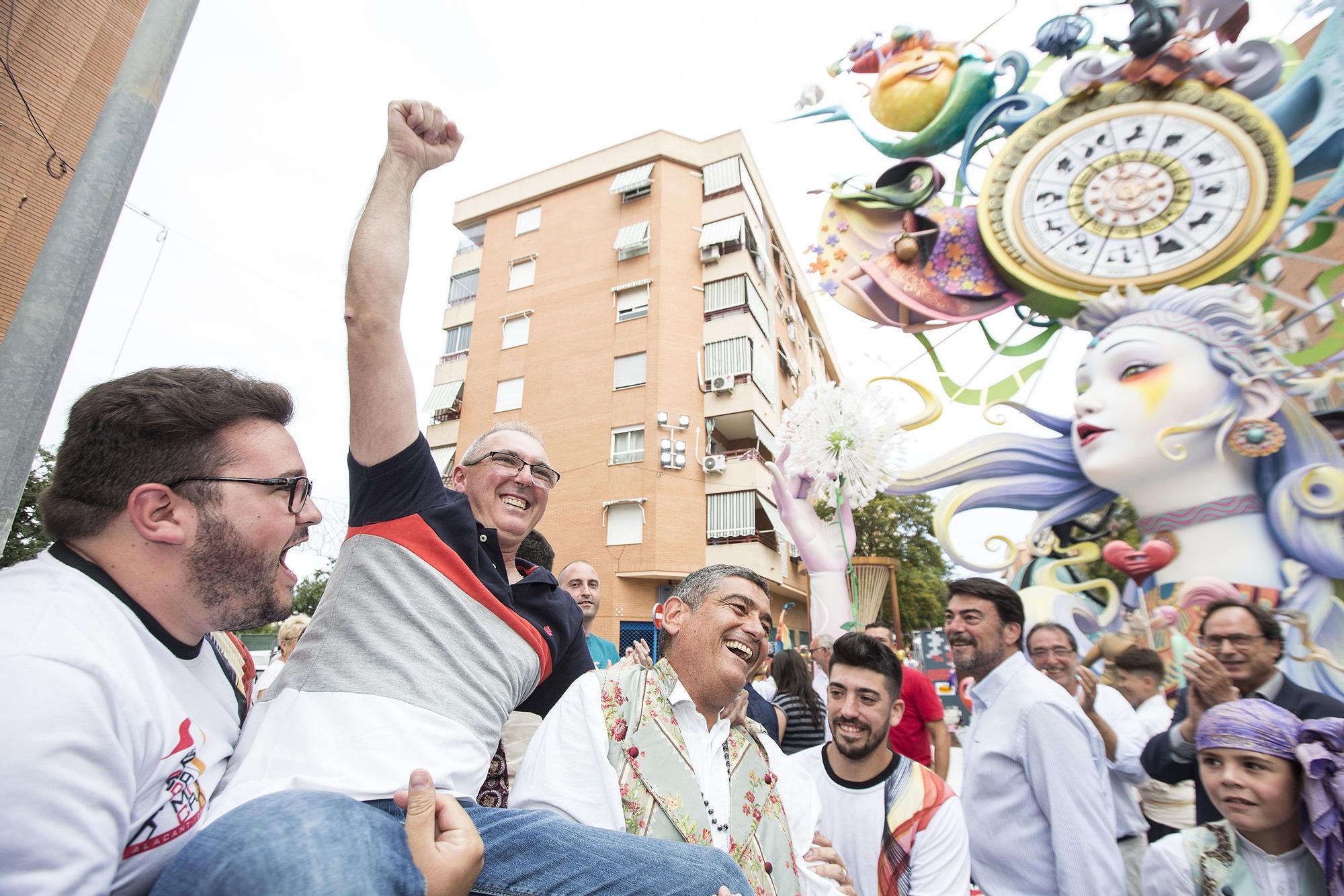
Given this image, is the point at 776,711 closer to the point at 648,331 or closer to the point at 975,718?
the point at 975,718

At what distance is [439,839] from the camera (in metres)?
1.24

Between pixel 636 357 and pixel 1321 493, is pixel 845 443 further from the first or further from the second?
pixel 636 357

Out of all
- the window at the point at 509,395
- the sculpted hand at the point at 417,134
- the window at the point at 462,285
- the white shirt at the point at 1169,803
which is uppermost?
the window at the point at 462,285

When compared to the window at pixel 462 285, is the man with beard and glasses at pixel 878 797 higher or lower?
lower

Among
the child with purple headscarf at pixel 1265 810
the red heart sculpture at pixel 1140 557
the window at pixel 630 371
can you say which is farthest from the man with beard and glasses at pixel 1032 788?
the window at pixel 630 371

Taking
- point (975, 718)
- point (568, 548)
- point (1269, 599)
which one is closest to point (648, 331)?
point (568, 548)

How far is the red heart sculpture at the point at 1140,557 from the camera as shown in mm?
8383

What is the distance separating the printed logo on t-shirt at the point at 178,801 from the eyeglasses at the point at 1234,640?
13.7ft

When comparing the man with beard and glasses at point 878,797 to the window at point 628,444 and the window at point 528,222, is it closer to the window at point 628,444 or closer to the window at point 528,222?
the window at point 628,444

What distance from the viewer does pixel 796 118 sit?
11.7 metres

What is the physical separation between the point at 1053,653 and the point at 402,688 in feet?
15.9

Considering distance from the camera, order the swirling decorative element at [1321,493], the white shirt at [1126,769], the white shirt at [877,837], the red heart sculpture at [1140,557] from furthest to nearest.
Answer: the red heart sculpture at [1140,557]
the swirling decorative element at [1321,493]
the white shirt at [1126,769]
the white shirt at [877,837]

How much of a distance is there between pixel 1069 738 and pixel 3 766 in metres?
3.49

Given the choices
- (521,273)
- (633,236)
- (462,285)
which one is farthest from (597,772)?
(462,285)
